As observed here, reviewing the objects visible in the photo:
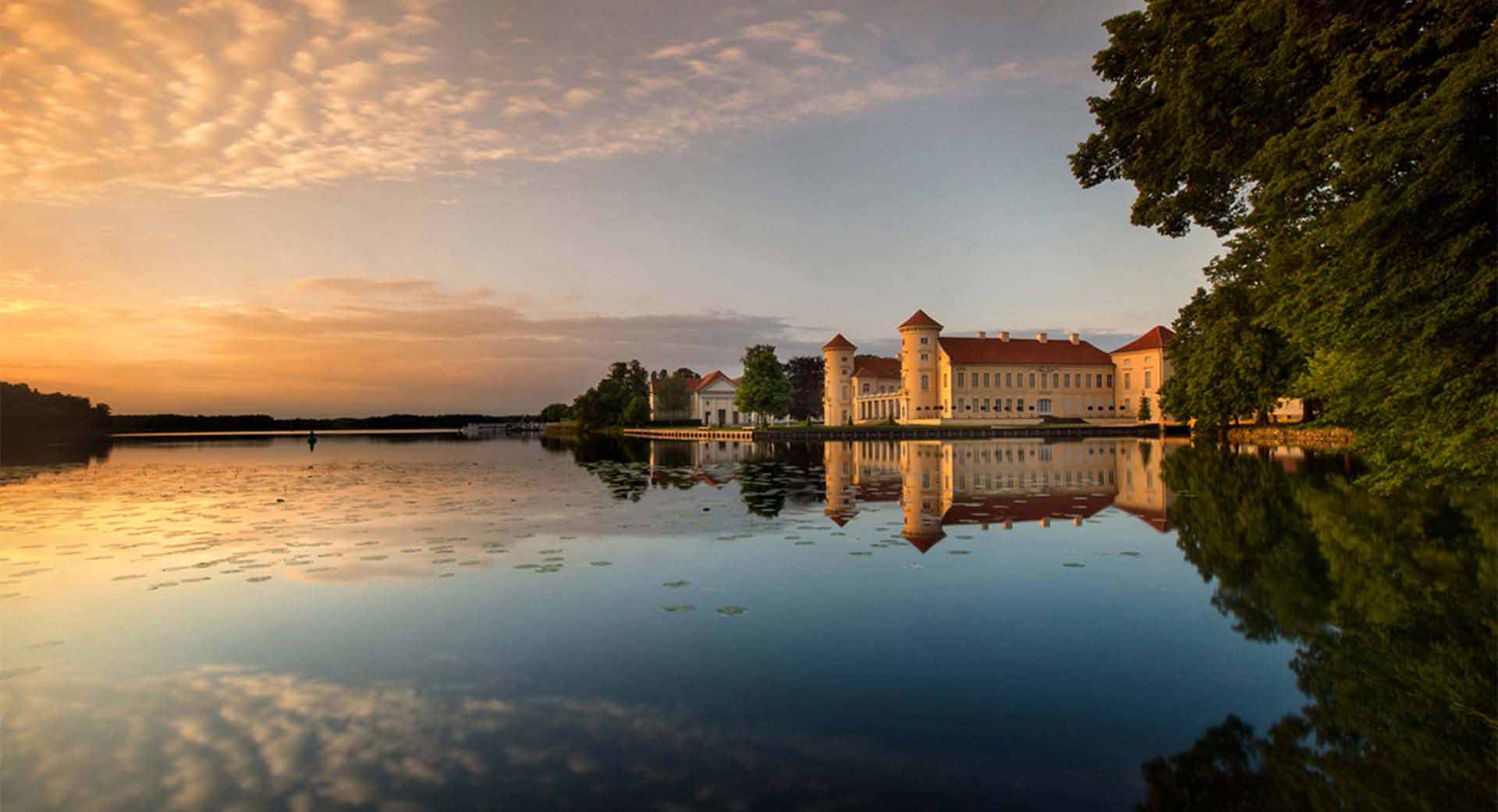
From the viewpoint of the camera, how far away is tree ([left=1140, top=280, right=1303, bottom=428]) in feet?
125

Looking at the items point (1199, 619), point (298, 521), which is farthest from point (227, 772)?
point (298, 521)

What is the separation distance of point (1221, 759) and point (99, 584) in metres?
13.4

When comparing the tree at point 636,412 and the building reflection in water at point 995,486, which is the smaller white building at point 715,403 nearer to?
the tree at point 636,412

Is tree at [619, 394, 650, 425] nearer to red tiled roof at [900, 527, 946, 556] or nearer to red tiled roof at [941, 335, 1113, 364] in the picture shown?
red tiled roof at [941, 335, 1113, 364]

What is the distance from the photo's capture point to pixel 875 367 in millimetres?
105375

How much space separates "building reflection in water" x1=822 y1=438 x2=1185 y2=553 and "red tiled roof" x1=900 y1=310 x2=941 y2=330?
4805cm

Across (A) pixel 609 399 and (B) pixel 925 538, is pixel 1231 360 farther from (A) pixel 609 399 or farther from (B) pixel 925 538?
(A) pixel 609 399

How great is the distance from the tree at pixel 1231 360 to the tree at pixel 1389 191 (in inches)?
1070

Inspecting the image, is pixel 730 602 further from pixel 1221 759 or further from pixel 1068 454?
pixel 1068 454

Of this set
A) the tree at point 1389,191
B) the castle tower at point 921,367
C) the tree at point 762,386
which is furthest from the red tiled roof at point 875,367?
the tree at point 1389,191

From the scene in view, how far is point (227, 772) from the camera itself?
543 centimetres

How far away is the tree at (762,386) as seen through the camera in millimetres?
85375

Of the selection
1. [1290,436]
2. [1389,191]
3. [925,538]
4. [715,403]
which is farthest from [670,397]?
[1389,191]

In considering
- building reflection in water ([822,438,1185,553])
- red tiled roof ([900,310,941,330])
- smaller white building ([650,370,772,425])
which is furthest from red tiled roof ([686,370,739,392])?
building reflection in water ([822,438,1185,553])
